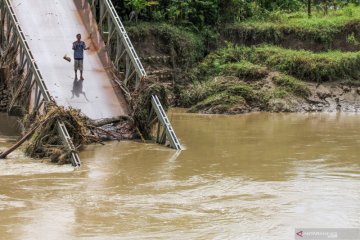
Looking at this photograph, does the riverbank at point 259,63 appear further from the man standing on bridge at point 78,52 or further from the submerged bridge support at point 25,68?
the submerged bridge support at point 25,68

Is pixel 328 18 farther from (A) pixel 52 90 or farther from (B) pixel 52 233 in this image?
(B) pixel 52 233

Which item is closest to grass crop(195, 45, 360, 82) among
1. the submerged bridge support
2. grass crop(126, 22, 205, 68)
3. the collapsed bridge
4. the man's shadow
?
grass crop(126, 22, 205, 68)

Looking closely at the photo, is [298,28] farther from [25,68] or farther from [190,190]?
[190,190]

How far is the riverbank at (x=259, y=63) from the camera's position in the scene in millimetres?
20781

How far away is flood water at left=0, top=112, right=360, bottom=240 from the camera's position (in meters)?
7.94

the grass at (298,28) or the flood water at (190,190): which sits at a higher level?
the grass at (298,28)

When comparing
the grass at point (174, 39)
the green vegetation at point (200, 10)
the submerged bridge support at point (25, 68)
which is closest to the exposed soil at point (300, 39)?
the green vegetation at point (200, 10)

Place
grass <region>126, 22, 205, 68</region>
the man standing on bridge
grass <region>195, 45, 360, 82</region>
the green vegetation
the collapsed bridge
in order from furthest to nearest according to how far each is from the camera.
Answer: the green vegetation → grass <region>126, 22, 205, 68</region> → grass <region>195, 45, 360, 82</region> → the man standing on bridge → the collapsed bridge

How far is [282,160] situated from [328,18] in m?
13.8

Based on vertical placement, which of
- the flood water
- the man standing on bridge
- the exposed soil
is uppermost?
the man standing on bridge

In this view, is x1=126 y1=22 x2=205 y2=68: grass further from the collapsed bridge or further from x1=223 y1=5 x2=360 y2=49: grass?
the collapsed bridge

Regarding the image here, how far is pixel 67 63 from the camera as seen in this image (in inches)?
621

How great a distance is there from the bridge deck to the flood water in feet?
4.74

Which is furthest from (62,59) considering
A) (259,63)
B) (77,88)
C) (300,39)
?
(300,39)
